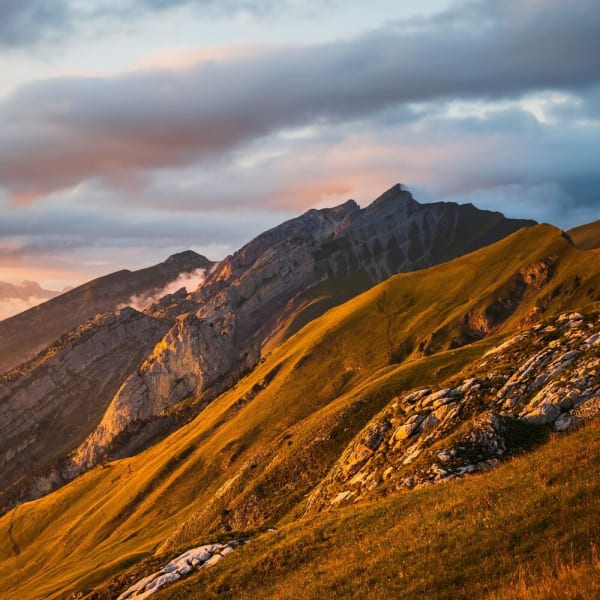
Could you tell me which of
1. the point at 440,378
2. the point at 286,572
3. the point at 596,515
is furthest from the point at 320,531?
the point at 440,378

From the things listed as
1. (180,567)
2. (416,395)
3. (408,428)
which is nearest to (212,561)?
(180,567)

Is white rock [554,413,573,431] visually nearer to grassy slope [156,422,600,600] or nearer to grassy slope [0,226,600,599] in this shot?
grassy slope [156,422,600,600]

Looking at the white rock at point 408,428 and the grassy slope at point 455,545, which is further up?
the grassy slope at point 455,545

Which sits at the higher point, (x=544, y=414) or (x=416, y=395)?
(x=416, y=395)

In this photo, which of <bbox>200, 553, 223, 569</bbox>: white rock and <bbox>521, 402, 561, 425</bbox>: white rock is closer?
<bbox>200, 553, 223, 569</bbox>: white rock

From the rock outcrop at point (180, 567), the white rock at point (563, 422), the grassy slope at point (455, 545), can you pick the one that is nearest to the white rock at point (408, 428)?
the white rock at point (563, 422)

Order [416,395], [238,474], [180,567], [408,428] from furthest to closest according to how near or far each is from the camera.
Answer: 1. [238,474]
2. [416,395]
3. [408,428]
4. [180,567]

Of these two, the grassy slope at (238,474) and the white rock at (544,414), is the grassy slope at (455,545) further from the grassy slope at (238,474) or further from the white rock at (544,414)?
the grassy slope at (238,474)

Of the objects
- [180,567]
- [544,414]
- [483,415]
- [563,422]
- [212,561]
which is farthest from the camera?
[483,415]

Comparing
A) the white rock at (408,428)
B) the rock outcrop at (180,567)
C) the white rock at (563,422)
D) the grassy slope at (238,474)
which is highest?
the white rock at (563,422)

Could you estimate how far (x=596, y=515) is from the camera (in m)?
23.9

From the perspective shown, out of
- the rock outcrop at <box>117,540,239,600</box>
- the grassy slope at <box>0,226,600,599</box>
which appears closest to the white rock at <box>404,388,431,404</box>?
the grassy slope at <box>0,226,600,599</box>

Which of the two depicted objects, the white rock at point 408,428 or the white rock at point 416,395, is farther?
the white rock at point 416,395

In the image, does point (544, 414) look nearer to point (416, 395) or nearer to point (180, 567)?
point (416, 395)
